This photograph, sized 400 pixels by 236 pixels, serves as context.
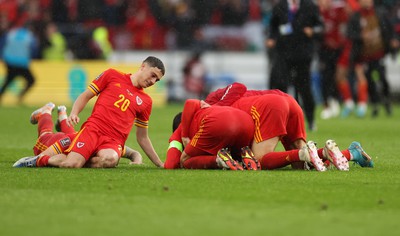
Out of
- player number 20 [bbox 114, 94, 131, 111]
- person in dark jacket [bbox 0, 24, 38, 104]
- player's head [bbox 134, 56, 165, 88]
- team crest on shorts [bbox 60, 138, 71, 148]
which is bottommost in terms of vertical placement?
person in dark jacket [bbox 0, 24, 38, 104]

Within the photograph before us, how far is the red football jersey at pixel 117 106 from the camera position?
33.8 feet

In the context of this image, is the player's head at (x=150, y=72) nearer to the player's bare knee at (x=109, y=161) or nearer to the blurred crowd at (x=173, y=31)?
the player's bare knee at (x=109, y=161)

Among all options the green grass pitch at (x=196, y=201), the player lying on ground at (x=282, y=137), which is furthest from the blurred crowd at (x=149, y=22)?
the player lying on ground at (x=282, y=137)

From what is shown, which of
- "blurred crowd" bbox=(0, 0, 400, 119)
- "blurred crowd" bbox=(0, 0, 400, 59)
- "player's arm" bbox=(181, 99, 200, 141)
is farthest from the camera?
"blurred crowd" bbox=(0, 0, 400, 59)

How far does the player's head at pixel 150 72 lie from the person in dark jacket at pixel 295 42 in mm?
7152

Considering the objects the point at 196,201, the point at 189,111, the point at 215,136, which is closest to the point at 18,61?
the point at 189,111

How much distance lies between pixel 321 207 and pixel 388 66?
23.3m

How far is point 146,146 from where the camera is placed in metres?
10.5

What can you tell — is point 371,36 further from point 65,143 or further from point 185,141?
point 65,143

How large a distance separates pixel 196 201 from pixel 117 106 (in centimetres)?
308

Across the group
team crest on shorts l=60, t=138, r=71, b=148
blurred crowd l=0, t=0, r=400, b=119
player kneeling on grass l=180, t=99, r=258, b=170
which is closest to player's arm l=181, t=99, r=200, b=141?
player kneeling on grass l=180, t=99, r=258, b=170

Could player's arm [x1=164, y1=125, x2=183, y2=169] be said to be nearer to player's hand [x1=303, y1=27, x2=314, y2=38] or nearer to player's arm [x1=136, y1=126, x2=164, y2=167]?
player's arm [x1=136, y1=126, x2=164, y2=167]

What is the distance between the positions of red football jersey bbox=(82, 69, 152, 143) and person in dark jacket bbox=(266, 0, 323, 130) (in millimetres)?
7152

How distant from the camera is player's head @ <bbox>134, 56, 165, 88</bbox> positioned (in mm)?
10370
